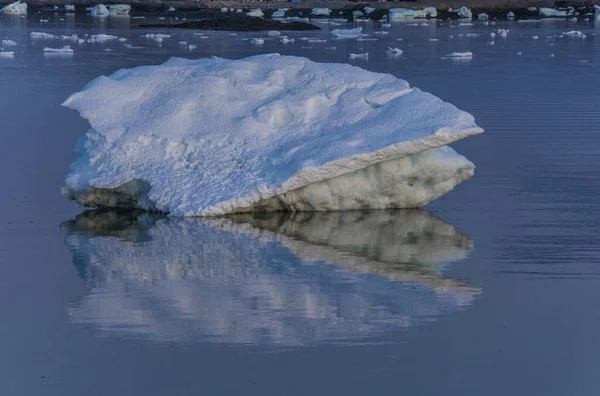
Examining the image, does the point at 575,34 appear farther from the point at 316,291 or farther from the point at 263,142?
the point at 316,291

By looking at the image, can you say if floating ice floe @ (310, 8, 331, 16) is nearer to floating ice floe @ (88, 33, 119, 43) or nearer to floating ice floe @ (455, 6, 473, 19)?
floating ice floe @ (455, 6, 473, 19)

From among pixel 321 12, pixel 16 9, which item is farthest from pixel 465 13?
pixel 16 9

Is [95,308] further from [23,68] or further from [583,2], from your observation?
[583,2]

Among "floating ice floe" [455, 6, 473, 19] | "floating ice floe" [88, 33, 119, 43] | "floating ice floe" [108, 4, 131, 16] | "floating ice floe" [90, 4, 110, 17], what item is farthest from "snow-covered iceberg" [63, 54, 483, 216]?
"floating ice floe" [108, 4, 131, 16]

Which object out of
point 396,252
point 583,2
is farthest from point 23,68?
point 583,2

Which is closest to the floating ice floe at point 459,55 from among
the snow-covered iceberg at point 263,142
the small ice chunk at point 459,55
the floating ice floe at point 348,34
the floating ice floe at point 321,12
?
the small ice chunk at point 459,55

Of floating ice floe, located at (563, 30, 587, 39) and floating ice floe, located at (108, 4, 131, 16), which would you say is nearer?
floating ice floe, located at (563, 30, 587, 39)
